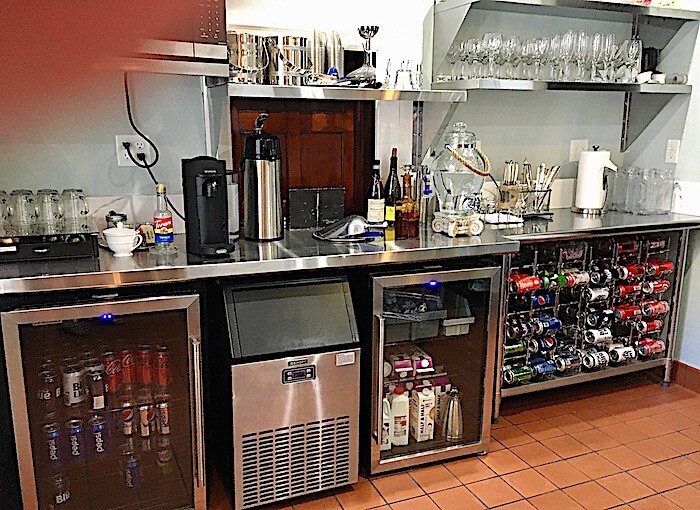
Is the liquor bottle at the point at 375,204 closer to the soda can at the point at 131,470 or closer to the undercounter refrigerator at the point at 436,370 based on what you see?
the undercounter refrigerator at the point at 436,370

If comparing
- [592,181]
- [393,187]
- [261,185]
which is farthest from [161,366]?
[592,181]

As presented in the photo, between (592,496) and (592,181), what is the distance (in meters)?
1.59

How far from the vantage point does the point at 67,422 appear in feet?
6.75

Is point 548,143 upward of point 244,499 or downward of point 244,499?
upward

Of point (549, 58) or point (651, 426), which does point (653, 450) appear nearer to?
point (651, 426)

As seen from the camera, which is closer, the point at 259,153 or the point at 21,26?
the point at 21,26

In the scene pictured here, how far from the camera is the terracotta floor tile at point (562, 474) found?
2.44m

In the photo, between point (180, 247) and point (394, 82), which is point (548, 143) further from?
point (180, 247)

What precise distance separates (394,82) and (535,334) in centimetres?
131

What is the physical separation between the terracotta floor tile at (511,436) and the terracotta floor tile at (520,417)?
2.7 inches

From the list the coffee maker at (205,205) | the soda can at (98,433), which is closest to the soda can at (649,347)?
the coffee maker at (205,205)

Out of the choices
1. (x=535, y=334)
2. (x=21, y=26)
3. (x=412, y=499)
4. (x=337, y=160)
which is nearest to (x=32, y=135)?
(x=21, y=26)

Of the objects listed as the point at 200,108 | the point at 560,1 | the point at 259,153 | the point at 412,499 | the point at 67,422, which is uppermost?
the point at 560,1

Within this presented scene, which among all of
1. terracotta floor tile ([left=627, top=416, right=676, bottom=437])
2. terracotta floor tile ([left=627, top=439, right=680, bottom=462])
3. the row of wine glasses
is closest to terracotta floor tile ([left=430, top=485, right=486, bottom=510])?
terracotta floor tile ([left=627, top=439, right=680, bottom=462])
